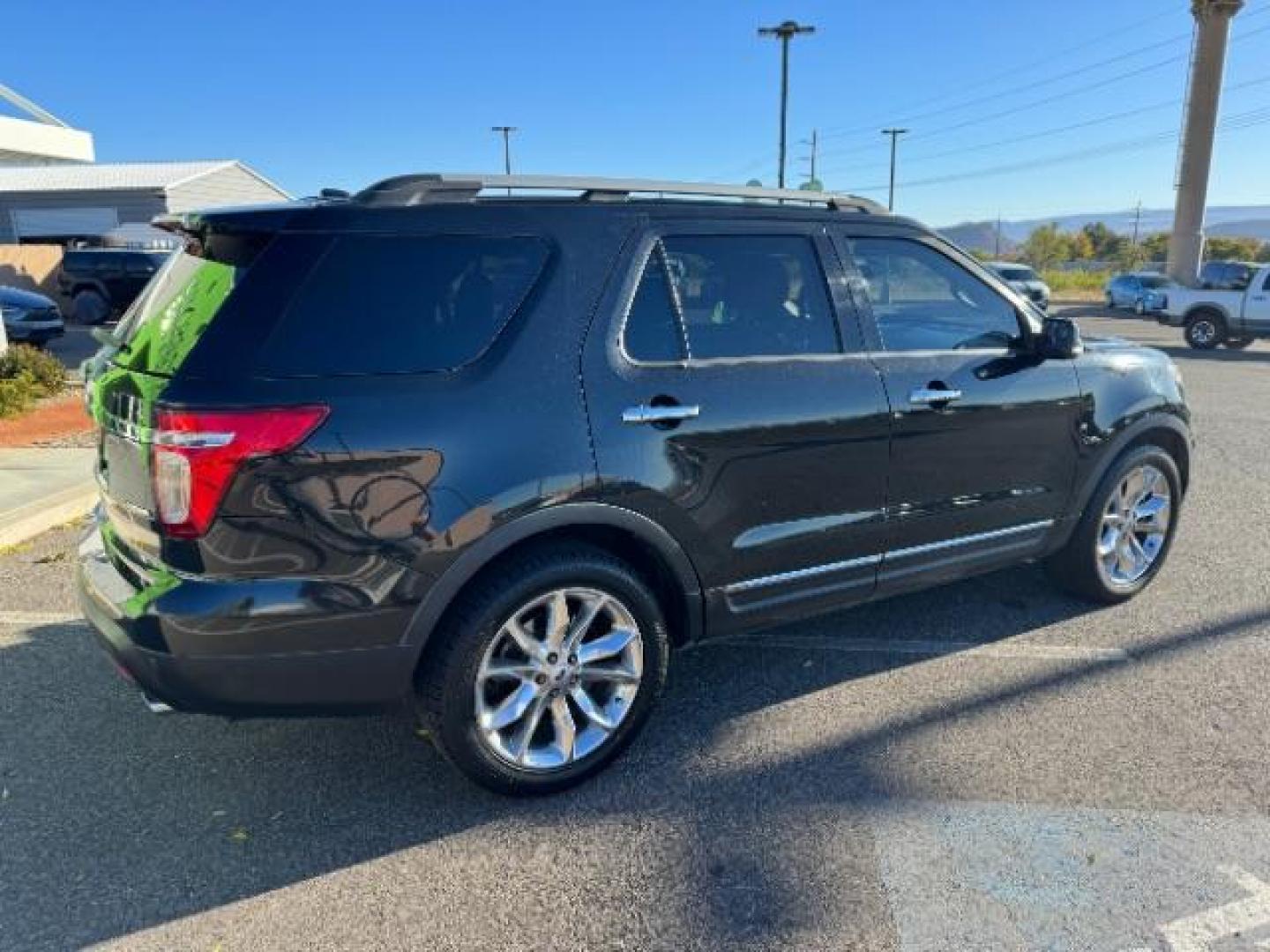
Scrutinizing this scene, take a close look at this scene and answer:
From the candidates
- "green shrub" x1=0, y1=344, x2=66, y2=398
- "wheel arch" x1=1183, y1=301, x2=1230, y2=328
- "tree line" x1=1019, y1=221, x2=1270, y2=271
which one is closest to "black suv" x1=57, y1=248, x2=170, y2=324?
"green shrub" x1=0, y1=344, x2=66, y2=398

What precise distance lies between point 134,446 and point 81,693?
1.56 metres

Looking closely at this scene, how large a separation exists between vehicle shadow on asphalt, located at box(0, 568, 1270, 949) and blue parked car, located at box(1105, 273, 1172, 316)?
2875cm

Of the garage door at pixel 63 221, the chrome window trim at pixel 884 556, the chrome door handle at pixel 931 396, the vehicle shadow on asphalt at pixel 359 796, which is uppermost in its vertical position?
the garage door at pixel 63 221

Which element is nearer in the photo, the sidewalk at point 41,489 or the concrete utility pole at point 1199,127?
the sidewalk at point 41,489

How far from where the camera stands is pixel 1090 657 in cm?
404

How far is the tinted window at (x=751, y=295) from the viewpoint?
3.24 m

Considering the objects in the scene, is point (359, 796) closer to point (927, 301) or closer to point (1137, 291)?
point (927, 301)

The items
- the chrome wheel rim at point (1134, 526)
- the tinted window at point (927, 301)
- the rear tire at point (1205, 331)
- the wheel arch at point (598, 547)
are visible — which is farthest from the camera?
the rear tire at point (1205, 331)

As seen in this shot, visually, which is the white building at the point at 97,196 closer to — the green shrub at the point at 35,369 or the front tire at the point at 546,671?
the green shrub at the point at 35,369

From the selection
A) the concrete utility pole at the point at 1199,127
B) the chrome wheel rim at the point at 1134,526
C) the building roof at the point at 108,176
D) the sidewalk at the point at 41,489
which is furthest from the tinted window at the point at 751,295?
the building roof at the point at 108,176

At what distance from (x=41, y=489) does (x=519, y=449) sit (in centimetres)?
503

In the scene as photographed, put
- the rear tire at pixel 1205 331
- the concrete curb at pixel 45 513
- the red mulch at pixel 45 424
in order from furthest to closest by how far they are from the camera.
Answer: the rear tire at pixel 1205 331
the red mulch at pixel 45 424
the concrete curb at pixel 45 513

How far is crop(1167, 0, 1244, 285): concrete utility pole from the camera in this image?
106ft

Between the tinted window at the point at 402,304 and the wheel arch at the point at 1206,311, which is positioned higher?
the tinted window at the point at 402,304
